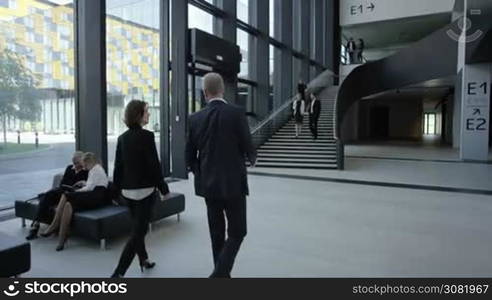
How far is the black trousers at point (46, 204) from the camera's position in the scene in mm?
4293

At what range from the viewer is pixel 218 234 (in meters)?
2.67

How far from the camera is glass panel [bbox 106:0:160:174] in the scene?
752 cm

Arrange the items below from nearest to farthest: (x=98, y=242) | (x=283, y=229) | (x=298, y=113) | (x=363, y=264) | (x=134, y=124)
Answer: (x=134, y=124), (x=363, y=264), (x=98, y=242), (x=283, y=229), (x=298, y=113)

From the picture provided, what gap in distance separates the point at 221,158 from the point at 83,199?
2375 mm

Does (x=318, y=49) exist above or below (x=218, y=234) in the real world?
above

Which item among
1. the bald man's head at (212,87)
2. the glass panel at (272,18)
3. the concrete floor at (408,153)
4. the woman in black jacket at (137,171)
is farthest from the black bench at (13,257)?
the glass panel at (272,18)

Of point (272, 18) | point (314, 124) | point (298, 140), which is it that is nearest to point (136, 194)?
point (314, 124)

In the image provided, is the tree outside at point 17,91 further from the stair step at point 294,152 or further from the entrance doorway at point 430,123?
the entrance doorway at point 430,123

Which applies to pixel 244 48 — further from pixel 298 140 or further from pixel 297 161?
pixel 297 161

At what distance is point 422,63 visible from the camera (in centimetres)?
1406

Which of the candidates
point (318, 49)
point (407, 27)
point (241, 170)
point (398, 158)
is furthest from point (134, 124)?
point (407, 27)

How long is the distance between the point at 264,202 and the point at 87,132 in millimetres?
3156

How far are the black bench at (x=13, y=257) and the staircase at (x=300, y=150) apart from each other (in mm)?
8150

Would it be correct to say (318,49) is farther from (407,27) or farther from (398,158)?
(398,158)
